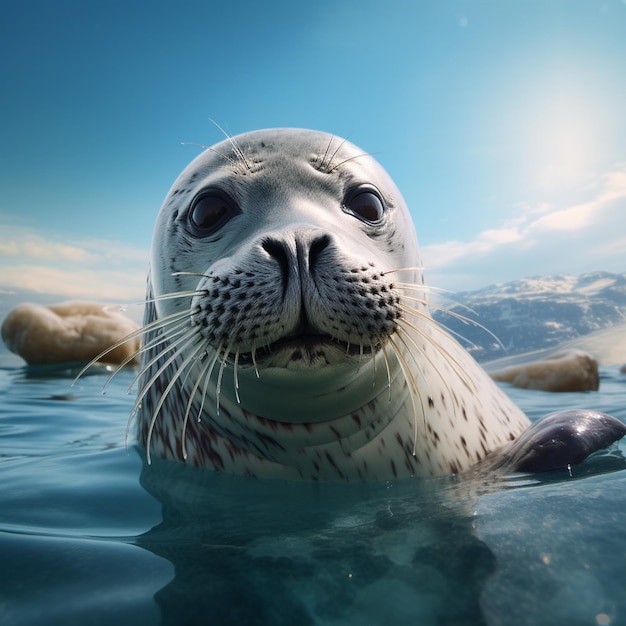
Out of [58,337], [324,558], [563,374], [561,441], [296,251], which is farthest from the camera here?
[58,337]

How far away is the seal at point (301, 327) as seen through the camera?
170cm

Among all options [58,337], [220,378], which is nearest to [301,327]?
[220,378]

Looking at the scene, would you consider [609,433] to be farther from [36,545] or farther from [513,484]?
[36,545]

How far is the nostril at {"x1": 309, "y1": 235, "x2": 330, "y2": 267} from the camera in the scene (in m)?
1.69

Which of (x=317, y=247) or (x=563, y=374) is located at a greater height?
(x=317, y=247)

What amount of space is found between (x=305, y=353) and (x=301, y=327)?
3.2 inches

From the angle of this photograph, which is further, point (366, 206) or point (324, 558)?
point (366, 206)

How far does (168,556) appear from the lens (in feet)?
4.34

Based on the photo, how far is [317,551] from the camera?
129cm

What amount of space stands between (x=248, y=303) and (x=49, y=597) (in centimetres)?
84

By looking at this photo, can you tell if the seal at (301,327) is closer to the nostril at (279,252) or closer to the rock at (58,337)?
the nostril at (279,252)

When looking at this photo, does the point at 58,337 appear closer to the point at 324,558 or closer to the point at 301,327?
the point at 301,327

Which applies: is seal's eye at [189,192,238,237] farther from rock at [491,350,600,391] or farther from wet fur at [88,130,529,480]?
rock at [491,350,600,391]

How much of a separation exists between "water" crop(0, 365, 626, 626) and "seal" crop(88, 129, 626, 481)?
0.16 meters
